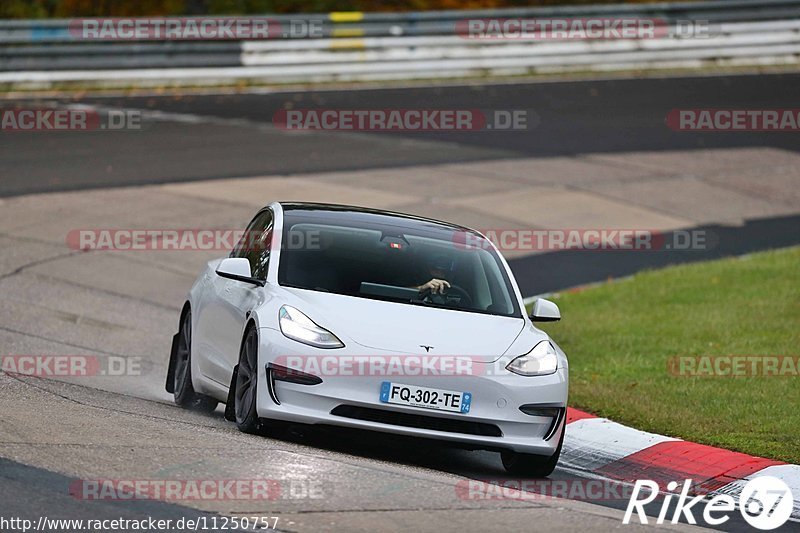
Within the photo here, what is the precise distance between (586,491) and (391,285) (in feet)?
6.01

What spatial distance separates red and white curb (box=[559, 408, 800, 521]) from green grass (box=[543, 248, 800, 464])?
22 centimetres

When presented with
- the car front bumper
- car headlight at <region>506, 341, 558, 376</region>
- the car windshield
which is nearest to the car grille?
the car front bumper

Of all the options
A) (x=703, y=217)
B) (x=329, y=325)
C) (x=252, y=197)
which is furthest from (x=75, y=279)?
(x=703, y=217)

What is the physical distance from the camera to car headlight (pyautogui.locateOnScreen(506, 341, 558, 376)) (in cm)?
857

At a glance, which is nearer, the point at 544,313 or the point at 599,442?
the point at 544,313

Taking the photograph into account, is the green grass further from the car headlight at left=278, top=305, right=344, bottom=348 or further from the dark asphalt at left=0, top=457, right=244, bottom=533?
the dark asphalt at left=0, top=457, right=244, bottom=533

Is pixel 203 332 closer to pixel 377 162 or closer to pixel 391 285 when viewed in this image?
pixel 391 285

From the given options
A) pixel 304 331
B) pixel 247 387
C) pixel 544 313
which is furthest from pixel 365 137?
pixel 304 331

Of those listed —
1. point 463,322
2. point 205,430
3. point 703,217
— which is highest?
point 463,322

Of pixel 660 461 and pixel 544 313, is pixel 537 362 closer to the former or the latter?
pixel 544 313

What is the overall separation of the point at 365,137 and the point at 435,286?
15.3 m

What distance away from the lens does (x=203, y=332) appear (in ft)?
33.2

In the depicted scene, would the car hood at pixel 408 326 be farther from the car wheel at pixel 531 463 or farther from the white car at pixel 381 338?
the car wheel at pixel 531 463

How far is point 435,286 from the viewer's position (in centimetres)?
938
